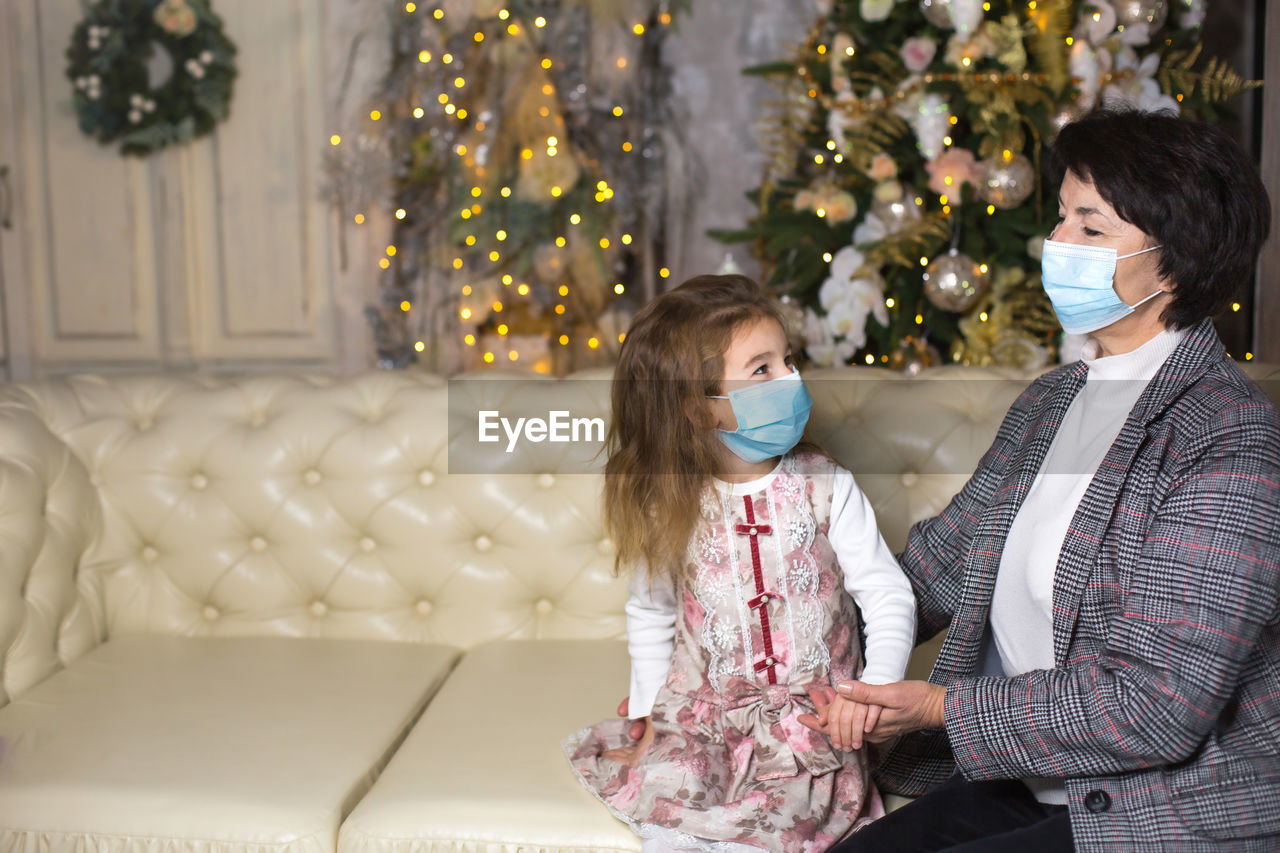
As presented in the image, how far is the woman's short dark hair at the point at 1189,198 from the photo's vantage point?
128cm

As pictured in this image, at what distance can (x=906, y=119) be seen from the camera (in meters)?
3.16

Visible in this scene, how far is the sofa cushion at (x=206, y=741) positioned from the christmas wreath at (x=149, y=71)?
305 cm

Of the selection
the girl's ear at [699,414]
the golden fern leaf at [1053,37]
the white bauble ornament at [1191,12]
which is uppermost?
the white bauble ornament at [1191,12]

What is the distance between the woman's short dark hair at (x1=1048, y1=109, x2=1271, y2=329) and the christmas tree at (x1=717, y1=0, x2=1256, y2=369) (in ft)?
5.64

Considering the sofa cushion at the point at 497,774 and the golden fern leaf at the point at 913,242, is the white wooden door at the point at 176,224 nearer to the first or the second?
the golden fern leaf at the point at 913,242

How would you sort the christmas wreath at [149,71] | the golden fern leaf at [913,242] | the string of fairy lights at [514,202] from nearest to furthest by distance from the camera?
the golden fern leaf at [913,242]
the string of fairy lights at [514,202]
the christmas wreath at [149,71]

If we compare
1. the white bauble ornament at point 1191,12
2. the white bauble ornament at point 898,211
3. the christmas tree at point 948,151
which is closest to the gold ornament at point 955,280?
the christmas tree at point 948,151

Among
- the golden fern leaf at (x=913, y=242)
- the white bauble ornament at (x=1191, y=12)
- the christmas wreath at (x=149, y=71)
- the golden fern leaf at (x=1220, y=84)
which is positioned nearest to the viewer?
the golden fern leaf at (x=1220, y=84)

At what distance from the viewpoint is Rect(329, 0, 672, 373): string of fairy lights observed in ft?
13.8

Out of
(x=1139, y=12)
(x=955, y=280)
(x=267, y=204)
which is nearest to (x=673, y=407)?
(x=955, y=280)

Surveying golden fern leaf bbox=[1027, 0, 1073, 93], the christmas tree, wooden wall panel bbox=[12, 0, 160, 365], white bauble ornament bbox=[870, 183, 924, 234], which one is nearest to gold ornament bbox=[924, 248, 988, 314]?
the christmas tree

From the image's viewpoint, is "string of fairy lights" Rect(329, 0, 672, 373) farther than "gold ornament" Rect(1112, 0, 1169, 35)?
Yes

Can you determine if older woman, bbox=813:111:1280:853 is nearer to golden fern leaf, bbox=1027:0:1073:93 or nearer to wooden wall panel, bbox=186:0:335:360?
golden fern leaf, bbox=1027:0:1073:93

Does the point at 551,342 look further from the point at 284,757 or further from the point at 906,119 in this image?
the point at 284,757
